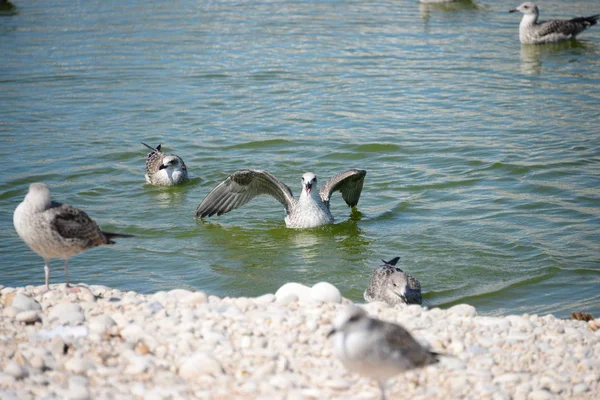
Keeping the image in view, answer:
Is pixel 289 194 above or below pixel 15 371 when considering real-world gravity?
below

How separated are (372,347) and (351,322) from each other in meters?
0.25

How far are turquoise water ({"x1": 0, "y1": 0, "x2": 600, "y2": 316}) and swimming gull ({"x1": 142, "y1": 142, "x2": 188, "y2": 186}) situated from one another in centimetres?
21

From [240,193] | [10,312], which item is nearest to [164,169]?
[240,193]

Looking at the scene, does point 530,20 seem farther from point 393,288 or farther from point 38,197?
point 38,197

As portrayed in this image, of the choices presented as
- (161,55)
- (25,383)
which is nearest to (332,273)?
(25,383)

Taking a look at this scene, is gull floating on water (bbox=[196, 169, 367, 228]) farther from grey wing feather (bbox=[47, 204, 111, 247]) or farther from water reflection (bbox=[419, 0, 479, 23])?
water reflection (bbox=[419, 0, 479, 23])

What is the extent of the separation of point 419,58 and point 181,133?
700 centimetres

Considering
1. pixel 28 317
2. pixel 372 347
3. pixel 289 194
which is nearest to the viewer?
pixel 372 347

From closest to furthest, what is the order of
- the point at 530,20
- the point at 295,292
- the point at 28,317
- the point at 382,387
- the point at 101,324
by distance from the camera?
the point at 382,387 → the point at 101,324 → the point at 28,317 → the point at 295,292 → the point at 530,20

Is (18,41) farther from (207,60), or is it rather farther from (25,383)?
(25,383)

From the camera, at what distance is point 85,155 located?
49.9 ft

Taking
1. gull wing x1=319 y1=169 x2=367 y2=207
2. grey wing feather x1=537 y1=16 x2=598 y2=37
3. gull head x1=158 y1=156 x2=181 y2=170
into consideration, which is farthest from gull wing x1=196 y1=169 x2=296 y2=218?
grey wing feather x1=537 y1=16 x2=598 y2=37

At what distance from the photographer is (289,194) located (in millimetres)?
12570

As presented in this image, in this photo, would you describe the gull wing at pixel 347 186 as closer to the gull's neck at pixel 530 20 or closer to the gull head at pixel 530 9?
the gull's neck at pixel 530 20
